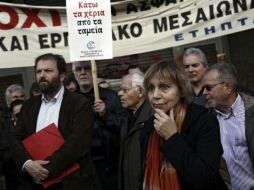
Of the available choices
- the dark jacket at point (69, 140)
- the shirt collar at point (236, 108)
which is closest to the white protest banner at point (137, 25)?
the dark jacket at point (69, 140)

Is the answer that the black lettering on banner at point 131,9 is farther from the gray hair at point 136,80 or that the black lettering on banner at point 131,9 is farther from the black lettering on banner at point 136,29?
the gray hair at point 136,80

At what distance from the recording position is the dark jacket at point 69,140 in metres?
4.07

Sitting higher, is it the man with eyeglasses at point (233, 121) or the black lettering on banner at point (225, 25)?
the black lettering on banner at point (225, 25)

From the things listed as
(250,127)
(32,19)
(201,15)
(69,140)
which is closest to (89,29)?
(32,19)

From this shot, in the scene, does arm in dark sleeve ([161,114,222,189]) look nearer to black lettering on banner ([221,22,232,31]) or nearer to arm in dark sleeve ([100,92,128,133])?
arm in dark sleeve ([100,92,128,133])

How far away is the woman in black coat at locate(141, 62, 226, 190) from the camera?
2566 millimetres

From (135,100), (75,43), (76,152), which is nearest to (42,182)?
(76,152)

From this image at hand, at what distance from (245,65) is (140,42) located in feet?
11.3

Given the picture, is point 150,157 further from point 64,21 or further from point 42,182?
point 64,21

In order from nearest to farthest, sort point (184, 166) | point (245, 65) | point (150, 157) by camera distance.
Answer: point (184, 166) → point (150, 157) → point (245, 65)

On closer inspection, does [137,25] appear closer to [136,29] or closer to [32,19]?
[136,29]

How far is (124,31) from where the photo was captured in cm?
570

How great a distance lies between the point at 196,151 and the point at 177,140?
0.14 meters

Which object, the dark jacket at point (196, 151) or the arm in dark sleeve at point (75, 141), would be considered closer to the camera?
the dark jacket at point (196, 151)
